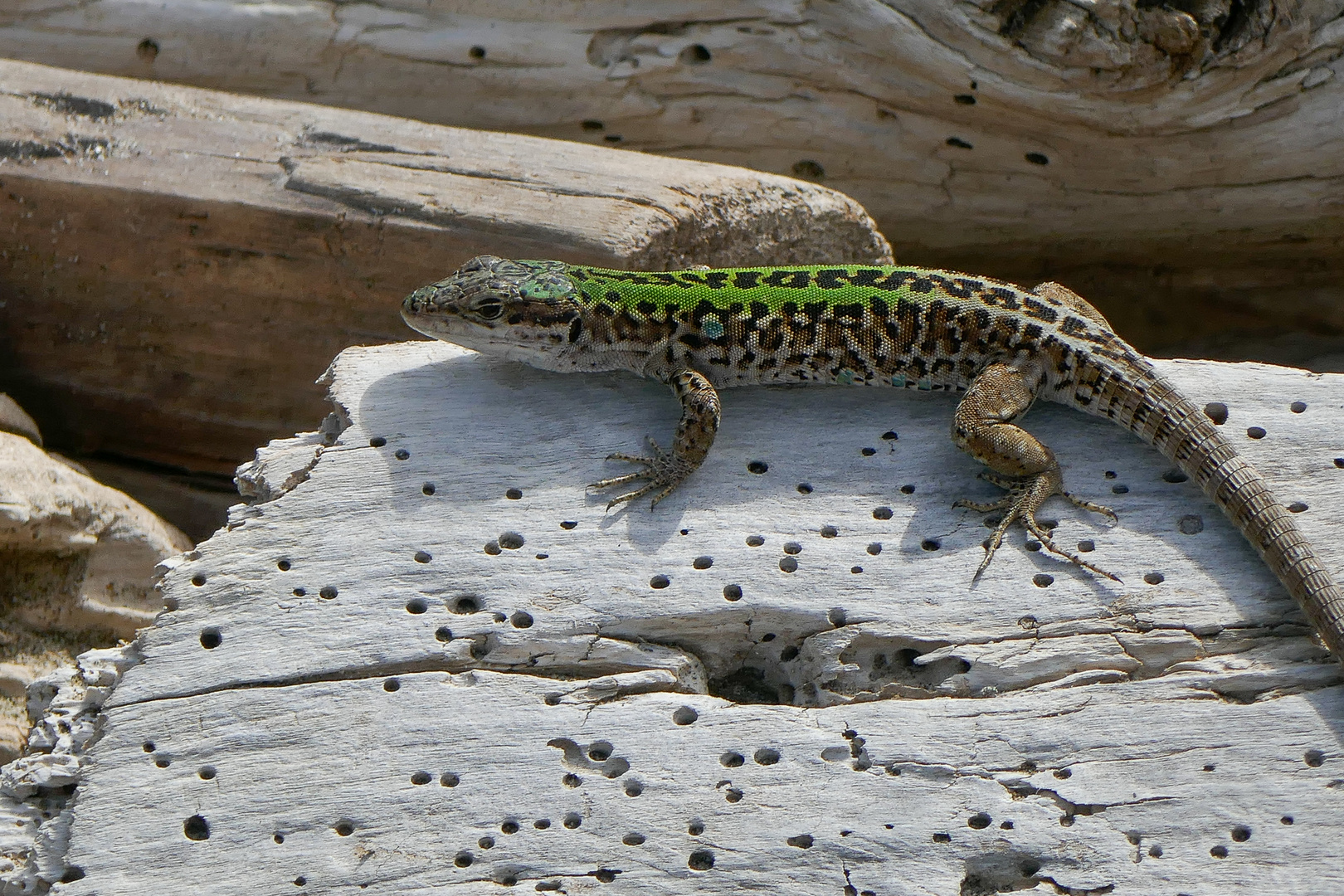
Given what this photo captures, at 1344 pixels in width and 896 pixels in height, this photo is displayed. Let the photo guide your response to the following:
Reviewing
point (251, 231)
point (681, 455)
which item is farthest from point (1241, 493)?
point (251, 231)

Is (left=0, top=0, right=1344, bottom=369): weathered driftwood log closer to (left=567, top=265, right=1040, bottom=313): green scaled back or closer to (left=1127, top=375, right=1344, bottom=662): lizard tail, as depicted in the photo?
(left=567, top=265, right=1040, bottom=313): green scaled back

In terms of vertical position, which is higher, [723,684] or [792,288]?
[792,288]

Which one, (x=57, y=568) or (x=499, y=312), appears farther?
A: (x=57, y=568)

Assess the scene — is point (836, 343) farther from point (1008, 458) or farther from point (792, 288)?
point (1008, 458)

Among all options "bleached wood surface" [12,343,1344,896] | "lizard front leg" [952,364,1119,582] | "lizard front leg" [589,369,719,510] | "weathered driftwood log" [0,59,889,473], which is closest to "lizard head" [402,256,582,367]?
"bleached wood surface" [12,343,1344,896]

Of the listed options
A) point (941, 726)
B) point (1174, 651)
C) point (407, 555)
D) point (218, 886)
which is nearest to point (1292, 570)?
point (1174, 651)

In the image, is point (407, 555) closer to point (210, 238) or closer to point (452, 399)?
point (452, 399)

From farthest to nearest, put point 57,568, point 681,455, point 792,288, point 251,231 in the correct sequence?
1. point 251,231
2. point 57,568
3. point 792,288
4. point 681,455
